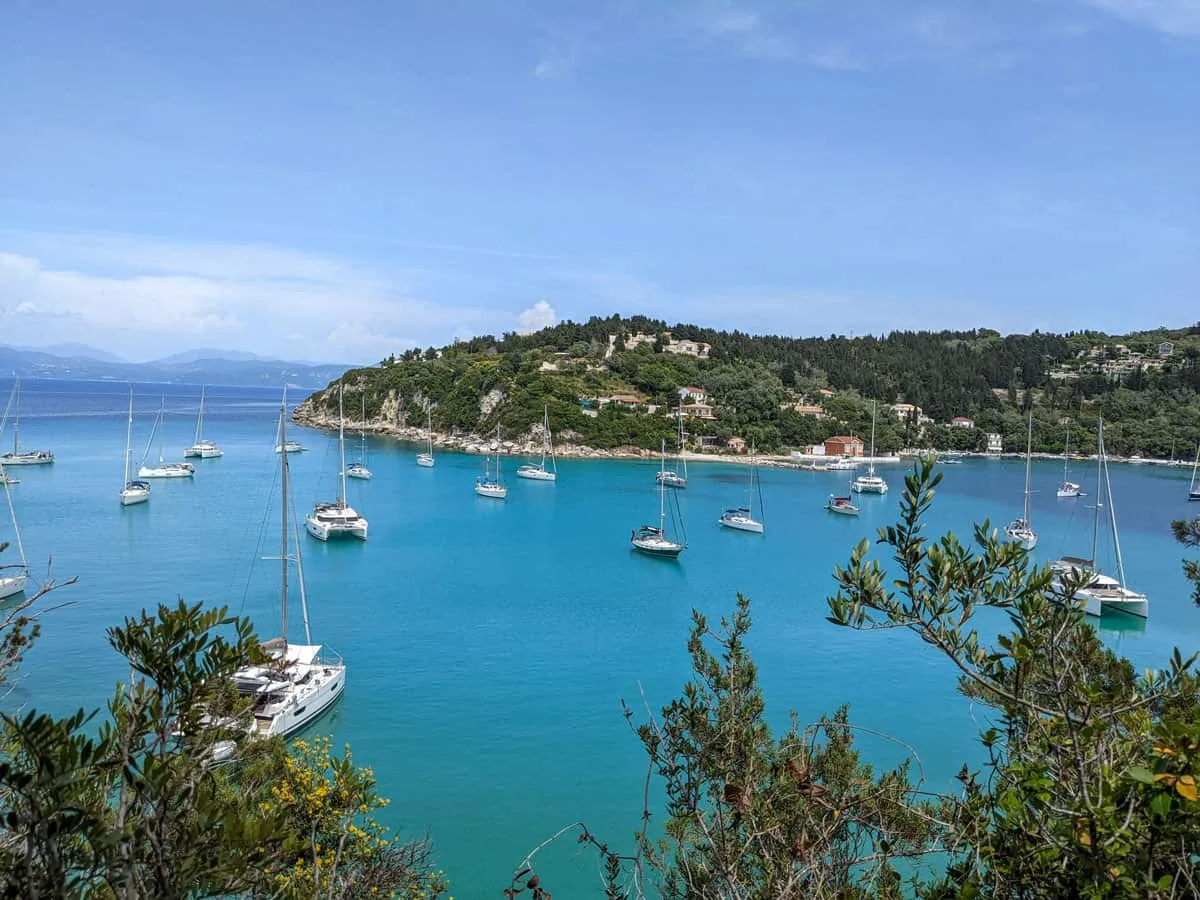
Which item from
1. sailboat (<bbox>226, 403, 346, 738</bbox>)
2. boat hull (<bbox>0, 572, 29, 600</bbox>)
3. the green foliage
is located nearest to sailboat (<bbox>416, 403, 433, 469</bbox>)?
boat hull (<bbox>0, 572, 29, 600</bbox>)

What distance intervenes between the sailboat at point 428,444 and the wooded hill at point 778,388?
0.72m

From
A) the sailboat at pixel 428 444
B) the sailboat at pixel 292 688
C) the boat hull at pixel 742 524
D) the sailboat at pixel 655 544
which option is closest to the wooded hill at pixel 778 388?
the sailboat at pixel 428 444

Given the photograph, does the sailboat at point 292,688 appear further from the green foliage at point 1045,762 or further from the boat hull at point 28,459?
the boat hull at point 28,459

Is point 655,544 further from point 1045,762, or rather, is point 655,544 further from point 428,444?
point 428,444

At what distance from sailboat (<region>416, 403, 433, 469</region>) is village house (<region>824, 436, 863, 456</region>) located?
36796mm

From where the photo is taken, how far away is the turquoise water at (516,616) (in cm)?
1485

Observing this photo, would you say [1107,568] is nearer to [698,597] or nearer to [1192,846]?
[698,597]

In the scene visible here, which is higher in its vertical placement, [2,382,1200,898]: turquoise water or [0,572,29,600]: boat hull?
[0,572,29,600]: boat hull

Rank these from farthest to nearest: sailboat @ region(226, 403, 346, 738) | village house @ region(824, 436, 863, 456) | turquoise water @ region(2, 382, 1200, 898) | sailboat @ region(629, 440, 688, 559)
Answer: village house @ region(824, 436, 863, 456) < sailboat @ region(629, 440, 688, 559) < turquoise water @ region(2, 382, 1200, 898) < sailboat @ region(226, 403, 346, 738)

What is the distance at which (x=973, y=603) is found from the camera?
3.64m

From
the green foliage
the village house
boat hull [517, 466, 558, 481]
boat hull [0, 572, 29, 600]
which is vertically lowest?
boat hull [0, 572, 29, 600]

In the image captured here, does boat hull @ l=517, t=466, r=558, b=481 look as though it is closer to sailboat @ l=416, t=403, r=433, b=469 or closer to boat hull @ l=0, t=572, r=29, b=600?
sailboat @ l=416, t=403, r=433, b=469

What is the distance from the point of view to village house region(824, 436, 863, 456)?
70625 millimetres

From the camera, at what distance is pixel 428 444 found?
246 feet
